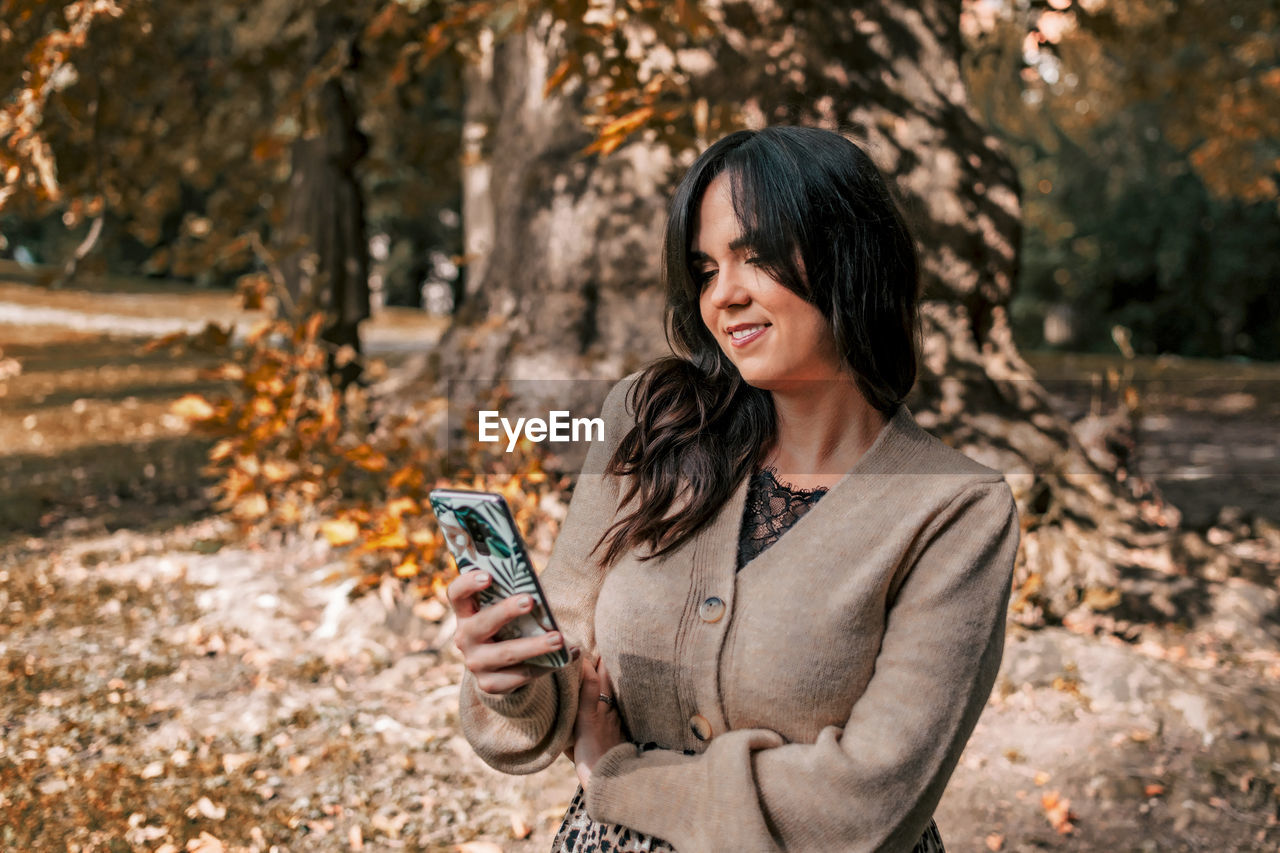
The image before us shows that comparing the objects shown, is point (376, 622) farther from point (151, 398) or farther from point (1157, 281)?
point (1157, 281)

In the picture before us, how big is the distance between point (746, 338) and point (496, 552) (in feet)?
1.68

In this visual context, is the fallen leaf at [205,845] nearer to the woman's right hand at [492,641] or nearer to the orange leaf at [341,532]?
the orange leaf at [341,532]

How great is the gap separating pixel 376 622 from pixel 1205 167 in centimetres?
987

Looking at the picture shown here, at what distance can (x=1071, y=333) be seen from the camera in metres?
22.7

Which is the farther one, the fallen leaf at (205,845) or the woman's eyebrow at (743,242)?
the fallen leaf at (205,845)

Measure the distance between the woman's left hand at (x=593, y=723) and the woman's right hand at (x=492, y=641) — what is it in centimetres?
17

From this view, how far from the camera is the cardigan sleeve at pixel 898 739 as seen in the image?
58.7 inches

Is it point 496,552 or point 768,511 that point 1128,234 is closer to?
point 768,511

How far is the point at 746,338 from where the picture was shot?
1.68m

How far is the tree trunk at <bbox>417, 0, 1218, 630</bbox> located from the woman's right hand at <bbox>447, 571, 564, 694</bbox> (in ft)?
10.6

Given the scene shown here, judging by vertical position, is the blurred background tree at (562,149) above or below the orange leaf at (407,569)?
above

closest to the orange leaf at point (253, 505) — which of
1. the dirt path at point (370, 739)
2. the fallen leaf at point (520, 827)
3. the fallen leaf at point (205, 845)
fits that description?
the dirt path at point (370, 739)

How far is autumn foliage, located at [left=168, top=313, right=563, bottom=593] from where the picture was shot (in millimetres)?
4535

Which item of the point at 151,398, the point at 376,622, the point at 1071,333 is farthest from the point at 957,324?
the point at 1071,333
